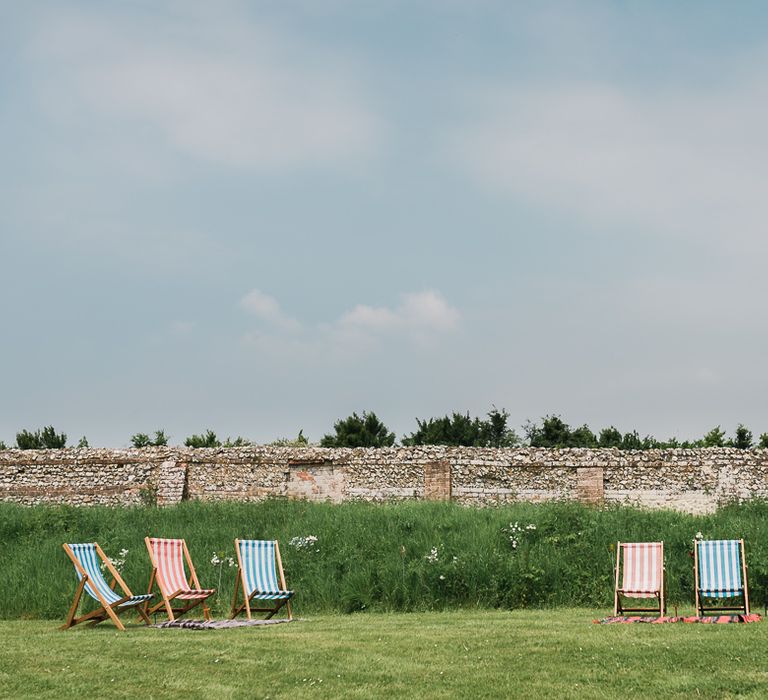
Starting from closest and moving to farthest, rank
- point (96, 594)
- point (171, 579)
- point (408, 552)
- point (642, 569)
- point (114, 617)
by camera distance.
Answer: point (114, 617) < point (96, 594) < point (171, 579) < point (642, 569) < point (408, 552)

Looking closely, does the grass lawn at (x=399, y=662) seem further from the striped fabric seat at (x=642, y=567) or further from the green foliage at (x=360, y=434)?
the green foliage at (x=360, y=434)

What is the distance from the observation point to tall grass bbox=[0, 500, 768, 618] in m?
11.9

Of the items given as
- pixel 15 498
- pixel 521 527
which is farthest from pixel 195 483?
pixel 521 527

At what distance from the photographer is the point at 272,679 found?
267 inches

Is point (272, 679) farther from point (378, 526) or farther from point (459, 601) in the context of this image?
point (378, 526)

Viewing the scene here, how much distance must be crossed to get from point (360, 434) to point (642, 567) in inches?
626

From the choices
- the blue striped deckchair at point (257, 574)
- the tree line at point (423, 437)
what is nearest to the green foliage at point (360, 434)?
the tree line at point (423, 437)

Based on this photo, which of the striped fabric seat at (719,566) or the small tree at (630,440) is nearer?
the striped fabric seat at (719,566)

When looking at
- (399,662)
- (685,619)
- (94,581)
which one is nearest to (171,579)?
(94,581)

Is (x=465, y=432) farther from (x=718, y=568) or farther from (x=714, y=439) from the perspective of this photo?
(x=718, y=568)

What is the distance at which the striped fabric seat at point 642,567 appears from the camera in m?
10.6

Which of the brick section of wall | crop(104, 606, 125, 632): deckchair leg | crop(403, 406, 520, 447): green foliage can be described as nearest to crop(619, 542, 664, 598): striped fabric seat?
crop(104, 606, 125, 632): deckchair leg

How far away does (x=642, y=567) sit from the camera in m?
10.8

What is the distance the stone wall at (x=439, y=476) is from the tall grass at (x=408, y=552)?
1802 mm
